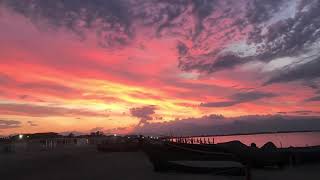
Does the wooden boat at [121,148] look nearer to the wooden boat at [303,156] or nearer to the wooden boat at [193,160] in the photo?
the wooden boat at [193,160]

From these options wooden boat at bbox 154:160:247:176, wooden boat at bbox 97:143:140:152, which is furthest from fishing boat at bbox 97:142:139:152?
wooden boat at bbox 154:160:247:176

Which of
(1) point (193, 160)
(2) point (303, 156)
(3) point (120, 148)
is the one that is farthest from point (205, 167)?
(3) point (120, 148)

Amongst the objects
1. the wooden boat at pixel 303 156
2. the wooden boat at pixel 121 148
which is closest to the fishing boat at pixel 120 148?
the wooden boat at pixel 121 148

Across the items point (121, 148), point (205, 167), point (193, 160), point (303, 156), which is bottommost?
point (121, 148)

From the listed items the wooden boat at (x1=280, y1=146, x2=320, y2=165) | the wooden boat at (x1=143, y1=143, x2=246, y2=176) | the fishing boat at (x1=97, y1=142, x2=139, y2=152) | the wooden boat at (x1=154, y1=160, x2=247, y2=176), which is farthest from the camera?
the fishing boat at (x1=97, y1=142, x2=139, y2=152)

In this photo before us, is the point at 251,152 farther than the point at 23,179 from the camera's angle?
Yes

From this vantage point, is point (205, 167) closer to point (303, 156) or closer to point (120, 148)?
point (303, 156)

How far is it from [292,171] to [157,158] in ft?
31.0

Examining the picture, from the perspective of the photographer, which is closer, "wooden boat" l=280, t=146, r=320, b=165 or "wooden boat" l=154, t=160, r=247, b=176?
"wooden boat" l=154, t=160, r=247, b=176

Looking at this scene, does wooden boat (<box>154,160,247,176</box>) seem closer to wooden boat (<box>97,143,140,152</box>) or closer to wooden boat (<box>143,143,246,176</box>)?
wooden boat (<box>143,143,246,176</box>)

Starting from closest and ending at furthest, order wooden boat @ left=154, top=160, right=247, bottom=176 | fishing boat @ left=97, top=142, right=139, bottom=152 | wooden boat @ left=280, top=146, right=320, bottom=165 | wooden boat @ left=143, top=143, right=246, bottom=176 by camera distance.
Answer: wooden boat @ left=154, top=160, right=247, bottom=176, wooden boat @ left=143, top=143, right=246, bottom=176, wooden boat @ left=280, top=146, right=320, bottom=165, fishing boat @ left=97, top=142, right=139, bottom=152

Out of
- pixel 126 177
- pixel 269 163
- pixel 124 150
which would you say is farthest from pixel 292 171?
pixel 124 150

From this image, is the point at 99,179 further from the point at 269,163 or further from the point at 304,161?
the point at 304,161

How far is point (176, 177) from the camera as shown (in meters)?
24.4
